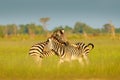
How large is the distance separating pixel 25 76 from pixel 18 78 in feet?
0.99

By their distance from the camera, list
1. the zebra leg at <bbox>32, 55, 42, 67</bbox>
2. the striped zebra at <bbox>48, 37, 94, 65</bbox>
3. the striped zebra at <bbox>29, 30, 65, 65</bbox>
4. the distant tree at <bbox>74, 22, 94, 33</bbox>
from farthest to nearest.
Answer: the distant tree at <bbox>74, 22, 94, 33</bbox>
the zebra leg at <bbox>32, 55, 42, 67</bbox>
the striped zebra at <bbox>29, 30, 65, 65</bbox>
the striped zebra at <bbox>48, 37, 94, 65</bbox>

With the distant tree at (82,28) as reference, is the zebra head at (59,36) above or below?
below

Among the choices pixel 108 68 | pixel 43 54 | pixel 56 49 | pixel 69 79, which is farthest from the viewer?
pixel 43 54

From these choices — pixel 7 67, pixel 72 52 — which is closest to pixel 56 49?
pixel 72 52

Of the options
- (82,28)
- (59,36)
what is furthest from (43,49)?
(82,28)

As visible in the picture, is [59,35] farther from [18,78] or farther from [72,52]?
[18,78]

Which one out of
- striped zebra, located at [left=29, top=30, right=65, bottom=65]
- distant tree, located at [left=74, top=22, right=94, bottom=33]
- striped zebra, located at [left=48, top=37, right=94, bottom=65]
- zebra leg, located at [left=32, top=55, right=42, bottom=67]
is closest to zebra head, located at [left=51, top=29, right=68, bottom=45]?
striped zebra, located at [left=29, top=30, right=65, bottom=65]

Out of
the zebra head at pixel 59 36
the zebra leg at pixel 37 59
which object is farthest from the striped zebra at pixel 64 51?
the zebra leg at pixel 37 59

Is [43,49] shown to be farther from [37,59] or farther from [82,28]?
[82,28]

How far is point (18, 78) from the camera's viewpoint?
12.7 meters

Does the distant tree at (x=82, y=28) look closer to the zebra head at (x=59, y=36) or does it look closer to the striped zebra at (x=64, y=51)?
the zebra head at (x=59, y=36)

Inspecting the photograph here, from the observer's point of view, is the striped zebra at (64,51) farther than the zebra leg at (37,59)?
No

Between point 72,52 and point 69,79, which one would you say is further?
point 72,52

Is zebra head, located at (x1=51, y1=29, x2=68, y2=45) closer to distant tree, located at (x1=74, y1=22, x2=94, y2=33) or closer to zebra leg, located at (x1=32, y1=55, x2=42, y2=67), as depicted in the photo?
zebra leg, located at (x1=32, y1=55, x2=42, y2=67)
